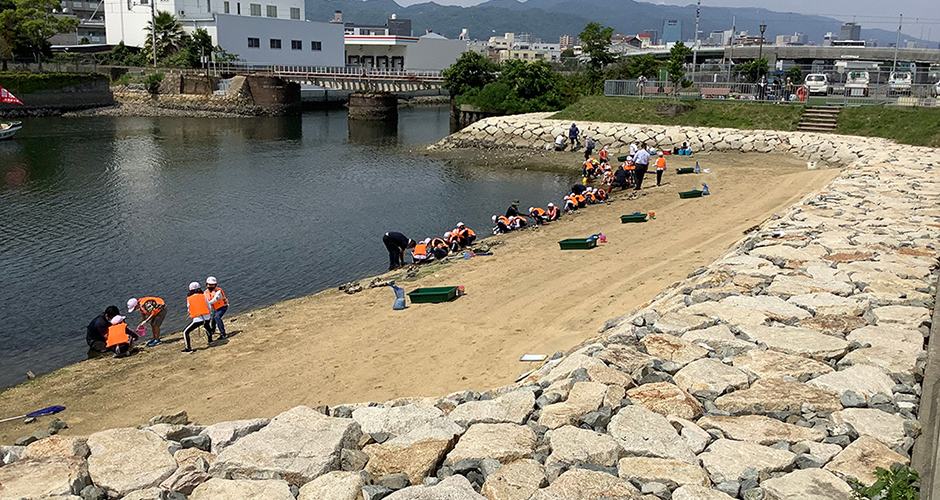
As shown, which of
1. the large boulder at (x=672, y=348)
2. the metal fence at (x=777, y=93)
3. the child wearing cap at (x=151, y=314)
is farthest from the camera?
the metal fence at (x=777, y=93)

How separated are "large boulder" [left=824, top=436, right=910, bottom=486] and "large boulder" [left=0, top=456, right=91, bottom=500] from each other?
6407 millimetres

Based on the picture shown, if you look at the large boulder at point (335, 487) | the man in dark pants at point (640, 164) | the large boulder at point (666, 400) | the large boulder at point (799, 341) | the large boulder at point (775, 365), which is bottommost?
the large boulder at point (335, 487)

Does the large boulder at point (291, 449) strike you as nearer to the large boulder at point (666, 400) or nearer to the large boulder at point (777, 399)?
the large boulder at point (666, 400)

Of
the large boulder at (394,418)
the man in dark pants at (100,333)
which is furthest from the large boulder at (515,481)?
the man in dark pants at (100,333)

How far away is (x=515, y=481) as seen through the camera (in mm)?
6281

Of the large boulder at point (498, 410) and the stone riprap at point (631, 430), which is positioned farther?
the large boulder at point (498, 410)

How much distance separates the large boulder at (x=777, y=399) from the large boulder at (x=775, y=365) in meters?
0.38

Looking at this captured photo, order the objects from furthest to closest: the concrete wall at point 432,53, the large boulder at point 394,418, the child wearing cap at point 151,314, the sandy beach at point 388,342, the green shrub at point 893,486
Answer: the concrete wall at point 432,53
the child wearing cap at point 151,314
the sandy beach at point 388,342
the large boulder at point 394,418
the green shrub at point 893,486

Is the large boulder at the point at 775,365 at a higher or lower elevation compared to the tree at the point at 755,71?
lower

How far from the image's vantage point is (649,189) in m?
29.2

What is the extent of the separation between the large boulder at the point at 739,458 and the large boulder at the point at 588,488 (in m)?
0.84

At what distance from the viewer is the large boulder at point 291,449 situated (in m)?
6.71

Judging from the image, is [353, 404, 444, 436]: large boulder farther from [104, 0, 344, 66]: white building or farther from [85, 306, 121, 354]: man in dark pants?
[104, 0, 344, 66]: white building

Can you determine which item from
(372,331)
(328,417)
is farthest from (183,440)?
(372,331)
